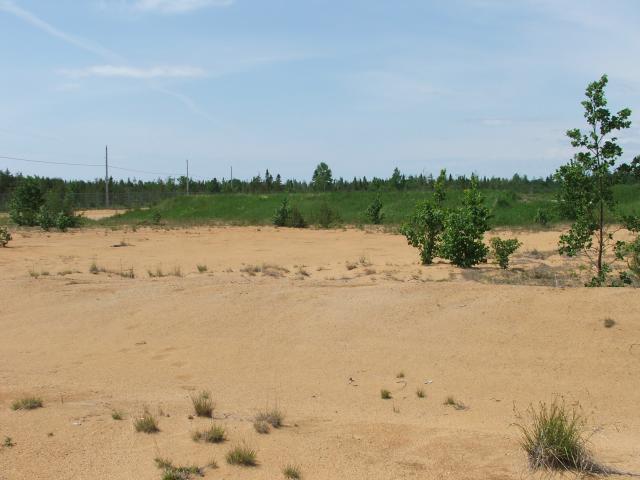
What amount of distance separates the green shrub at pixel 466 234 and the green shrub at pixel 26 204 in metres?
26.2

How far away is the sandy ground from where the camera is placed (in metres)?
5.32

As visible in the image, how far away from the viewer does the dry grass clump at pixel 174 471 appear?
4.82 meters

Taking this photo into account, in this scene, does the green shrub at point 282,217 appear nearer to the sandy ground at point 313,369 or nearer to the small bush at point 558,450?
the sandy ground at point 313,369

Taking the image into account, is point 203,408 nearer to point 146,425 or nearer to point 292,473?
point 146,425

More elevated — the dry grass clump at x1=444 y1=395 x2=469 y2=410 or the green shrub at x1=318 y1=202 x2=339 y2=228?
the green shrub at x1=318 y1=202 x2=339 y2=228

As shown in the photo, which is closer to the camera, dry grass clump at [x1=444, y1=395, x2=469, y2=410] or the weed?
the weed

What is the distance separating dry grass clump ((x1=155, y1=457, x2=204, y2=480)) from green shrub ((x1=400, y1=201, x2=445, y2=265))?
11.4m

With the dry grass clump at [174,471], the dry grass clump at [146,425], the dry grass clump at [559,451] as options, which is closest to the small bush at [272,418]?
the dry grass clump at [146,425]

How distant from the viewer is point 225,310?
34.1ft

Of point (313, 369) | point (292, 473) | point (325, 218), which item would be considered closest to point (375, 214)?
point (325, 218)

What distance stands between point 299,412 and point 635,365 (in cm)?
414

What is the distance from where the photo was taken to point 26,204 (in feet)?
113

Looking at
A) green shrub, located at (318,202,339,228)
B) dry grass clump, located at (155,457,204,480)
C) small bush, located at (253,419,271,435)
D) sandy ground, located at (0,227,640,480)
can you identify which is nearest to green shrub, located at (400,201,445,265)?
sandy ground, located at (0,227,640,480)

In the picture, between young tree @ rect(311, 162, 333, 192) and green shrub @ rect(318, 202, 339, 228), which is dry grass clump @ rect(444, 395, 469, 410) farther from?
young tree @ rect(311, 162, 333, 192)
